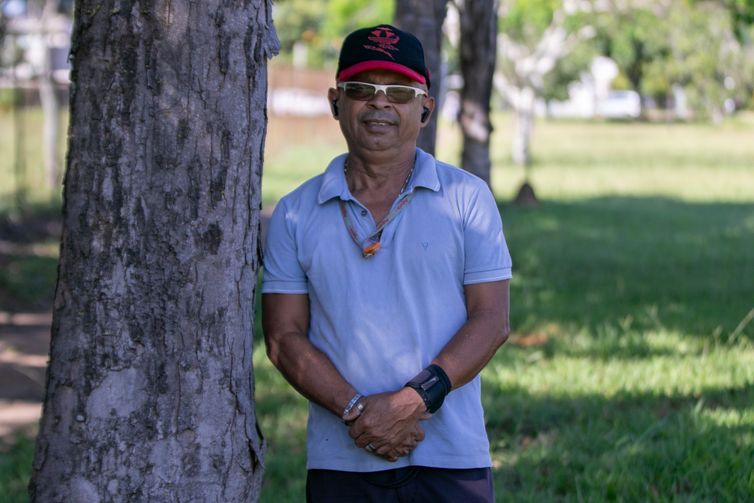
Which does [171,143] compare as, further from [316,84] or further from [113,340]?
[316,84]

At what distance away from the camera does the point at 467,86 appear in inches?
468

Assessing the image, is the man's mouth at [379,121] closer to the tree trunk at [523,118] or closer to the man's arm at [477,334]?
the man's arm at [477,334]

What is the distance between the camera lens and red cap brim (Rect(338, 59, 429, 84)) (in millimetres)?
3223

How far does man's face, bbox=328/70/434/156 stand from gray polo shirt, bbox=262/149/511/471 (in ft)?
0.43

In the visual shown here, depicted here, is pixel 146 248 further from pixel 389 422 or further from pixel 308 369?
pixel 389 422

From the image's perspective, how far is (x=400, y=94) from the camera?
3277 millimetres

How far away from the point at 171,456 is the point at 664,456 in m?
2.79

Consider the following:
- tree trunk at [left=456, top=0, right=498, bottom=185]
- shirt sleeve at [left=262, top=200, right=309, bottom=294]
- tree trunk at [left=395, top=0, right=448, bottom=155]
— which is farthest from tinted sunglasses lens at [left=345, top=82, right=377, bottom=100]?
tree trunk at [left=456, top=0, right=498, bottom=185]

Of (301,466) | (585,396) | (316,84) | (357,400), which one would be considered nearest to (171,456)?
(357,400)

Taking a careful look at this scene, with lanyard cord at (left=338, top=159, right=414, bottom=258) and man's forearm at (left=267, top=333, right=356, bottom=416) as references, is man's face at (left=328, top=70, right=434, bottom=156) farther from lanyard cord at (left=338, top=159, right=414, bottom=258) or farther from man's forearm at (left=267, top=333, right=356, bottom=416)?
man's forearm at (left=267, top=333, right=356, bottom=416)

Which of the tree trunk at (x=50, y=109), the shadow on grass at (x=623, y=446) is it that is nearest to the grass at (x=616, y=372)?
the shadow on grass at (x=623, y=446)

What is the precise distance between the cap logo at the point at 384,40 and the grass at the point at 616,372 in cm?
226

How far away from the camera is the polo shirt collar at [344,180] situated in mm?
3242

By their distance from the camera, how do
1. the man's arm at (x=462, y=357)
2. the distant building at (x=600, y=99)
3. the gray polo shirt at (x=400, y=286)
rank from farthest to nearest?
the distant building at (x=600, y=99), the gray polo shirt at (x=400, y=286), the man's arm at (x=462, y=357)
